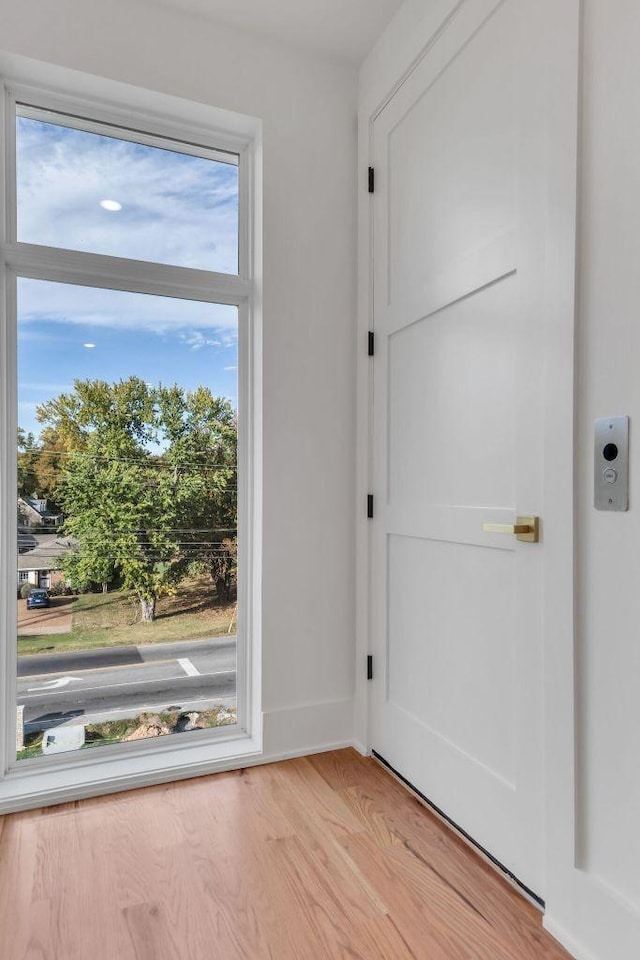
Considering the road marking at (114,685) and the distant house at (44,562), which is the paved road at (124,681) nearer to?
the road marking at (114,685)

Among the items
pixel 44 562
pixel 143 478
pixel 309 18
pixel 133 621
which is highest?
pixel 309 18

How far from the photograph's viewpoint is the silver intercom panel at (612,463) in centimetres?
117

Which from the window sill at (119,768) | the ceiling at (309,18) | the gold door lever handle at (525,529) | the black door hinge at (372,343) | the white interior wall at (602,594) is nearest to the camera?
the white interior wall at (602,594)

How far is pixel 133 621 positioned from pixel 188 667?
0.90 ft

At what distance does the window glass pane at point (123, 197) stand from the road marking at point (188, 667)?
149 cm

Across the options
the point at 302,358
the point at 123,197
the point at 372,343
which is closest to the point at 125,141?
the point at 123,197

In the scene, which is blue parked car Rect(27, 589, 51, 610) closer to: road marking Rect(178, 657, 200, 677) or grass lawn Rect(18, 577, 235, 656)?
grass lawn Rect(18, 577, 235, 656)

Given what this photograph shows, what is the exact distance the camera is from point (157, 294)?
2225mm

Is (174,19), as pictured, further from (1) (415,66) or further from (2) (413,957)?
(2) (413,957)

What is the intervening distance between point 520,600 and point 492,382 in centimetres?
57

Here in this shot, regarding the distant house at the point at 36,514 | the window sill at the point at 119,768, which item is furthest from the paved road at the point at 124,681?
the distant house at the point at 36,514

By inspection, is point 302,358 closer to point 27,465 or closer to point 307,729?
point 27,465

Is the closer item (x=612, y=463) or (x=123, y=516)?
(x=612, y=463)

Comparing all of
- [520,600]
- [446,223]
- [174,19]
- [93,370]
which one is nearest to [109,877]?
[520,600]
